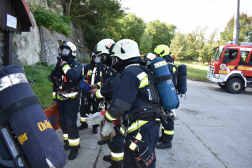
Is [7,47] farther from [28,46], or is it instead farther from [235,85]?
[235,85]

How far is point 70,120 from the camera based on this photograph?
10.3ft

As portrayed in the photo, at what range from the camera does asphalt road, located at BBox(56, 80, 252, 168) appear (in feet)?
10.2

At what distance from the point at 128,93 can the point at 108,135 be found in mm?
839

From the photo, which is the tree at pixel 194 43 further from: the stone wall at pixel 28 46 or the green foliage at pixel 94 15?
the stone wall at pixel 28 46

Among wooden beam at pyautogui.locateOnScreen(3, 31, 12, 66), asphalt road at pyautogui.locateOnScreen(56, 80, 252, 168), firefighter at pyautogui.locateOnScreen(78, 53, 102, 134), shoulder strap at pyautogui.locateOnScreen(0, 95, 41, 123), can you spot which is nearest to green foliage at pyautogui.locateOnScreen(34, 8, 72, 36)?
wooden beam at pyautogui.locateOnScreen(3, 31, 12, 66)

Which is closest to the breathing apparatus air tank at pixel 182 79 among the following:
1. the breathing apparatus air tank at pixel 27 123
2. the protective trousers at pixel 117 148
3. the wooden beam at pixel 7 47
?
the protective trousers at pixel 117 148

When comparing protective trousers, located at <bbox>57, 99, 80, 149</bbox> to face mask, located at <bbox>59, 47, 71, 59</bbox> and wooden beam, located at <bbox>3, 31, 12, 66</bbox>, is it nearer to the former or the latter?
face mask, located at <bbox>59, 47, 71, 59</bbox>

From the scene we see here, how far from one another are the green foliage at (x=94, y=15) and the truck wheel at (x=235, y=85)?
13.8 meters

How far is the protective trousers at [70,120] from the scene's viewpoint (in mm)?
3104

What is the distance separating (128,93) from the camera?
1846 mm

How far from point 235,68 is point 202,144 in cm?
816

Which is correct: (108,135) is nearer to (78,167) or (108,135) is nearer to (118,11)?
(78,167)

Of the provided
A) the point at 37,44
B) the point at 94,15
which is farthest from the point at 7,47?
the point at 94,15

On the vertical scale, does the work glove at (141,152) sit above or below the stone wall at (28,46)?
below
